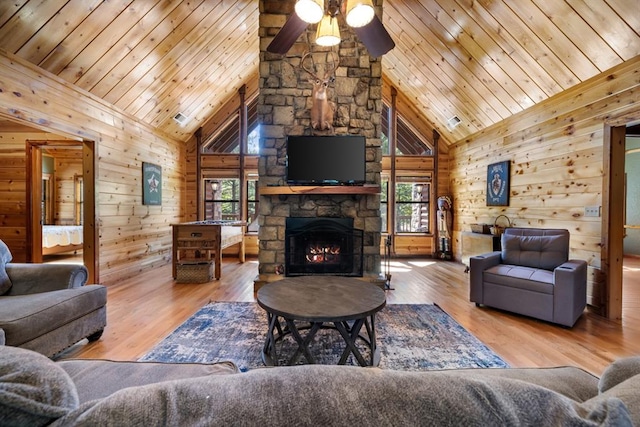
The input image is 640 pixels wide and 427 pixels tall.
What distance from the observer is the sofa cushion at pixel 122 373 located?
105cm

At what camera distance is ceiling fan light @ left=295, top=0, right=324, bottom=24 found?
6.77 ft

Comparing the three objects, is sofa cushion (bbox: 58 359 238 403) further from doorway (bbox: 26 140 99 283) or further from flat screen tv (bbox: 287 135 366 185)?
doorway (bbox: 26 140 99 283)

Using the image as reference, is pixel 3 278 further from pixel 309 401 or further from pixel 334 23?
pixel 334 23

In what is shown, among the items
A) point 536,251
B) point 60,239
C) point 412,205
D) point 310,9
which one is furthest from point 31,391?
point 60,239

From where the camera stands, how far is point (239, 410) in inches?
18.3

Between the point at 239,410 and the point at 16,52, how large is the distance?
167 inches

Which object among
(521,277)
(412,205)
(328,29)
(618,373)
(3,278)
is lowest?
(521,277)

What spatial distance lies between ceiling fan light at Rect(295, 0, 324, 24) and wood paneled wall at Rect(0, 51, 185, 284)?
3.02m

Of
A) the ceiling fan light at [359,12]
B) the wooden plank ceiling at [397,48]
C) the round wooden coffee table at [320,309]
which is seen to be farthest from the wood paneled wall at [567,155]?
the round wooden coffee table at [320,309]

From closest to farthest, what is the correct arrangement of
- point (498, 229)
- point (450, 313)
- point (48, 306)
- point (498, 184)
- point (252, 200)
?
point (48, 306) < point (450, 313) < point (498, 229) < point (498, 184) < point (252, 200)

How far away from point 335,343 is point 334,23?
2754 millimetres

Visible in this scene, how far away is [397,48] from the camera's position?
532 cm

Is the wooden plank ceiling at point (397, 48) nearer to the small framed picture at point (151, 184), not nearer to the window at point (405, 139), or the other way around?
the small framed picture at point (151, 184)

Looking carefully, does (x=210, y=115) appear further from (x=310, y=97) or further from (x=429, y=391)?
(x=429, y=391)
